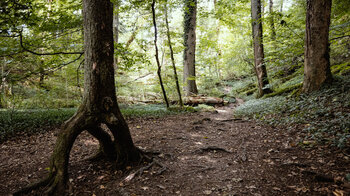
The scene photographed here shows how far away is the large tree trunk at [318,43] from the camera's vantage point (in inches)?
221

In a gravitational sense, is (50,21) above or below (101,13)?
above

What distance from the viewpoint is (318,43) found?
5.68 m

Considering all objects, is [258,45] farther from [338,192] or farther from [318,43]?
[338,192]

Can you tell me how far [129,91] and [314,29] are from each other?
11.1 meters

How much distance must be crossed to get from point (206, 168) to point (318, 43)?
5653 mm

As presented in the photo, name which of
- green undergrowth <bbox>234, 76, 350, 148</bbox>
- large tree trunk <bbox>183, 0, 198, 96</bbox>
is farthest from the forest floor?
large tree trunk <bbox>183, 0, 198, 96</bbox>

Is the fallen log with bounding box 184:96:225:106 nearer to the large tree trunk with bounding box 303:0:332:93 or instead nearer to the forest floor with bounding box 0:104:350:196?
the forest floor with bounding box 0:104:350:196

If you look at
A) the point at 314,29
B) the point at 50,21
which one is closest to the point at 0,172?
the point at 50,21

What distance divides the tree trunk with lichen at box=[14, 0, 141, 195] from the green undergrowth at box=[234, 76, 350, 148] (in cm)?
406

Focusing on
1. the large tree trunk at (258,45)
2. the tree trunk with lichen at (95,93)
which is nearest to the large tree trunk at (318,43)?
the large tree trunk at (258,45)

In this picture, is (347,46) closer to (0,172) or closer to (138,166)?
(138,166)

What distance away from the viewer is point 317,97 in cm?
529

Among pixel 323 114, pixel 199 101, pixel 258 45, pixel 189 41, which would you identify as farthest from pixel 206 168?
pixel 189 41

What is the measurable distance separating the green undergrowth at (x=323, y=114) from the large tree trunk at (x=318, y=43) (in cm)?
39
